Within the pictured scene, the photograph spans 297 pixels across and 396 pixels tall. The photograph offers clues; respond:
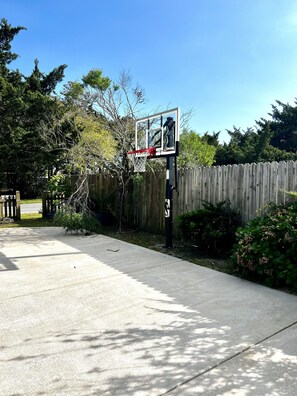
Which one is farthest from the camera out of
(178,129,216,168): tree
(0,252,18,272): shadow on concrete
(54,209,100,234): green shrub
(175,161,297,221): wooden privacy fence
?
(178,129,216,168): tree

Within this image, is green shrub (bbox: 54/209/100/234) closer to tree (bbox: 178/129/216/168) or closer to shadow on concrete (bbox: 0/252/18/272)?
shadow on concrete (bbox: 0/252/18/272)

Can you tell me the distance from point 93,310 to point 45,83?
21.0m

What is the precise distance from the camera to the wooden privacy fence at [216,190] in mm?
5066

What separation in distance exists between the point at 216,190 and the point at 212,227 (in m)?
1.08

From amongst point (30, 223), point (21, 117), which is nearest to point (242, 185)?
point (30, 223)

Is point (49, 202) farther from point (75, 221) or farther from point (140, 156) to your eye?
point (140, 156)

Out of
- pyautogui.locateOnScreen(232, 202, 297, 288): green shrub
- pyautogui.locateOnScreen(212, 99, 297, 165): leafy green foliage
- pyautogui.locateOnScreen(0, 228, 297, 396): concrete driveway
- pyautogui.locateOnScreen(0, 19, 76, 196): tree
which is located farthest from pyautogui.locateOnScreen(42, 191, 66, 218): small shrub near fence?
pyautogui.locateOnScreen(212, 99, 297, 165): leafy green foliage

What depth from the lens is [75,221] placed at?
7.63 meters

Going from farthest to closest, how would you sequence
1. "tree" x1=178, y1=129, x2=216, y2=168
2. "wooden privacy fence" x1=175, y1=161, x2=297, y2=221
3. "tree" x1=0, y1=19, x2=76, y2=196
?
"tree" x1=178, y1=129, x2=216, y2=168
"tree" x1=0, y1=19, x2=76, y2=196
"wooden privacy fence" x1=175, y1=161, x2=297, y2=221

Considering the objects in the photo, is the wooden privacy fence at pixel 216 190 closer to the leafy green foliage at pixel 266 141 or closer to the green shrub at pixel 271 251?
the green shrub at pixel 271 251

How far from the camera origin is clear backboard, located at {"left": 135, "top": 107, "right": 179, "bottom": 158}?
6.12m

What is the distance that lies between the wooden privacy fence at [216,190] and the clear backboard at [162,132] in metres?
0.79

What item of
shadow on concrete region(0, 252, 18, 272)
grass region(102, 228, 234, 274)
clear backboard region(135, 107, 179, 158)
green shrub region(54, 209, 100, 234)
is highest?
clear backboard region(135, 107, 179, 158)

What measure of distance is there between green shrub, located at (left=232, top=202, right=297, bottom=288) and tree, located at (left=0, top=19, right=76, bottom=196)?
10616mm
